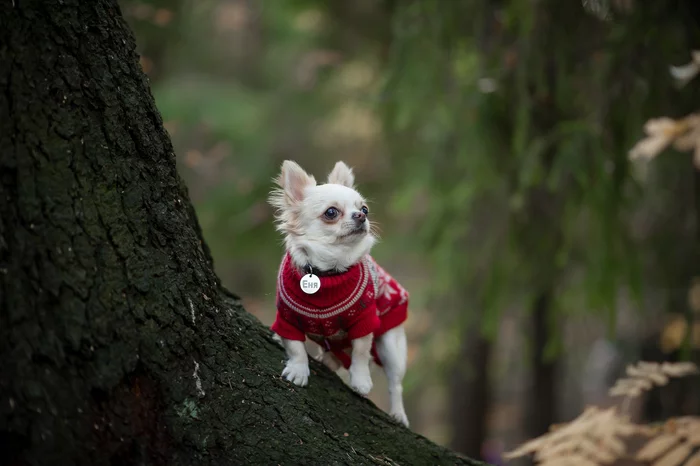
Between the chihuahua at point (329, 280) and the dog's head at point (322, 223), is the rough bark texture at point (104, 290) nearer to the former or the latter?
the chihuahua at point (329, 280)

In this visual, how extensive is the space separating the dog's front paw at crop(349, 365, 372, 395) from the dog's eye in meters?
0.76

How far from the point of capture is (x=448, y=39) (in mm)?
4758

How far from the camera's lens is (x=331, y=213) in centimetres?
297

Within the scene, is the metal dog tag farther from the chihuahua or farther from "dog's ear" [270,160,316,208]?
"dog's ear" [270,160,316,208]

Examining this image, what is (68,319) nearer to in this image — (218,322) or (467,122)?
(218,322)

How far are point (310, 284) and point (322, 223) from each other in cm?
35

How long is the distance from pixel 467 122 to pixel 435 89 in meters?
0.41

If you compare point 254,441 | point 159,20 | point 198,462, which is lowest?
point 198,462

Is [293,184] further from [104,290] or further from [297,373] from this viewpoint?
[104,290]

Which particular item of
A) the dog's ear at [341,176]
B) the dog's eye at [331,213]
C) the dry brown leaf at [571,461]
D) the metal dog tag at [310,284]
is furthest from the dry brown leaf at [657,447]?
the dog's ear at [341,176]

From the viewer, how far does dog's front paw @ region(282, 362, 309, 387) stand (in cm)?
256

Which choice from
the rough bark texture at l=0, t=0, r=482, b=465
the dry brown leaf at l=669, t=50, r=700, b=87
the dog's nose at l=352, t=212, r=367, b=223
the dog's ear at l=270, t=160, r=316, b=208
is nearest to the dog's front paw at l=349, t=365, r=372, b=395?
the rough bark texture at l=0, t=0, r=482, b=465

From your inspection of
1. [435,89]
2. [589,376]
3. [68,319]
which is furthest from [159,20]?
[589,376]

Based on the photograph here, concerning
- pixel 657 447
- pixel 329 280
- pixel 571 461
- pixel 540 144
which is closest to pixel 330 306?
pixel 329 280
